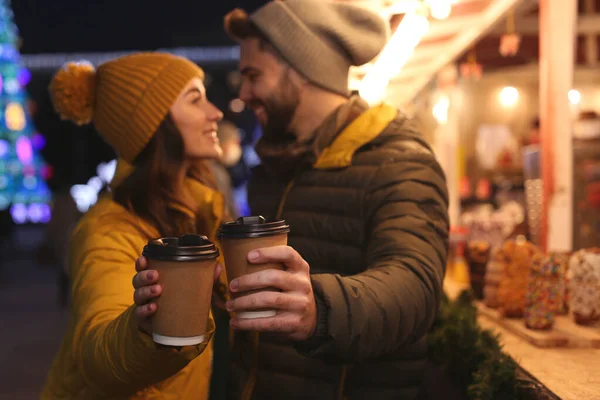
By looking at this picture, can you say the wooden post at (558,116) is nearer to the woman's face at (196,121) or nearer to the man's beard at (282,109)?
the man's beard at (282,109)

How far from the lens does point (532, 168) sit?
424cm

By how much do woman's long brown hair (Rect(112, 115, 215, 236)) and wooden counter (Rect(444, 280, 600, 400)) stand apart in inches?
55.4

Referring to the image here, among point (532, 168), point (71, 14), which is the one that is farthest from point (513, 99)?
point (71, 14)

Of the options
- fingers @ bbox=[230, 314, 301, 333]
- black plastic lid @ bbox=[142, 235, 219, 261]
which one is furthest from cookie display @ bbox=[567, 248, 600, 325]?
black plastic lid @ bbox=[142, 235, 219, 261]

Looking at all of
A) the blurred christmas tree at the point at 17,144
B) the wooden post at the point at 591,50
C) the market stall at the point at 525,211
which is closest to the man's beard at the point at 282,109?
the market stall at the point at 525,211

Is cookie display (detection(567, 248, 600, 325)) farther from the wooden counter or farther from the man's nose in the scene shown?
the man's nose

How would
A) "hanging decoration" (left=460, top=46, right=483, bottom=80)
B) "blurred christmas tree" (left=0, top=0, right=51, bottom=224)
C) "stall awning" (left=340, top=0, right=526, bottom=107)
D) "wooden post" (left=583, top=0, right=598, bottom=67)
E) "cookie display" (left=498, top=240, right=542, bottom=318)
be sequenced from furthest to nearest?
1. "blurred christmas tree" (left=0, top=0, right=51, bottom=224)
2. "wooden post" (left=583, top=0, right=598, bottom=67)
3. "hanging decoration" (left=460, top=46, right=483, bottom=80)
4. "stall awning" (left=340, top=0, right=526, bottom=107)
5. "cookie display" (left=498, top=240, right=542, bottom=318)

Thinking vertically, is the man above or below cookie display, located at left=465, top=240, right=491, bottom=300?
above

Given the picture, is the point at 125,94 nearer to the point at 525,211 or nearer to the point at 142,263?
the point at 142,263

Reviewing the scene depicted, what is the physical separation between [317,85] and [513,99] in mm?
8114

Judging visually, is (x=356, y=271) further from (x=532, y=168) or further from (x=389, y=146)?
(x=532, y=168)

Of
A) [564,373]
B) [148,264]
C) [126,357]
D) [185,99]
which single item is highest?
[185,99]

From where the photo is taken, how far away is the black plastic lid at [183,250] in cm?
117

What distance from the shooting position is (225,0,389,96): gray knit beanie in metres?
2.42
